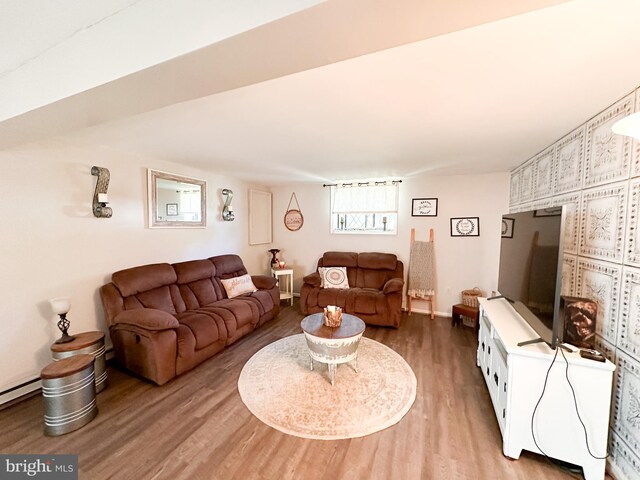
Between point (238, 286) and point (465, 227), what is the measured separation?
140 inches

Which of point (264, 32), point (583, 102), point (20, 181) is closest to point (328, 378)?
point (264, 32)

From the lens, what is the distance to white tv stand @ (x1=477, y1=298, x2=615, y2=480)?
143 cm

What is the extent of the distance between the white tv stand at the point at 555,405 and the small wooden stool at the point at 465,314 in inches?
70.4

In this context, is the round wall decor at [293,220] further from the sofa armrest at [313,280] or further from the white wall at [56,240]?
the white wall at [56,240]

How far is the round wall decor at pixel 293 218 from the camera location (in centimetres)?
507

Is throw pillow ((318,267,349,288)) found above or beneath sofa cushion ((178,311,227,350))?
above

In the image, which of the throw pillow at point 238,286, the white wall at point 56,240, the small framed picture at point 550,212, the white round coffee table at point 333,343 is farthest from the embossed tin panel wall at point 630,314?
the white wall at point 56,240

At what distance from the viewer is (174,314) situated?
2893 millimetres

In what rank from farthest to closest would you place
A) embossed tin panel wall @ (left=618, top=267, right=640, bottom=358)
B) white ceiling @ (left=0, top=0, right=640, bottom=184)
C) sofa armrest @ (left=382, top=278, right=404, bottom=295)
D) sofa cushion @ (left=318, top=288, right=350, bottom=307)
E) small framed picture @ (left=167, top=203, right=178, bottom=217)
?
sofa cushion @ (left=318, top=288, right=350, bottom=307), sofa armrest @ (left=382, top=278, right=404, bottom=295), small framed picture @ (left=167, top=203, right=178, bottom=217), embossed tin panel wall @ (left=618, top=267, right=640, bottom=358), white ceiling @ (left=0, top=0, right=640, bottom=184)

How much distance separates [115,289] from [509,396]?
11.2ft

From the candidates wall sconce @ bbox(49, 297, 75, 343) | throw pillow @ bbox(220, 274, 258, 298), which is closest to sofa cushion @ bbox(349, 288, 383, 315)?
throw pillow @ bbox(220, 274, 258, 298)

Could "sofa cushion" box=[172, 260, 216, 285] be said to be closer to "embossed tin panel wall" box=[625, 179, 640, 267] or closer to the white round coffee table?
the white round coffee table

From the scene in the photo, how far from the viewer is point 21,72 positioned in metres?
1.21

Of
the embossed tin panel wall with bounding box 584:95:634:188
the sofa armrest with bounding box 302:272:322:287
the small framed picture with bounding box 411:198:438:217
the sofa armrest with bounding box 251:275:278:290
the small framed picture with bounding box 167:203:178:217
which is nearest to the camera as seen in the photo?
the embossed tin panel wall with bounding box 584:95:634:188
